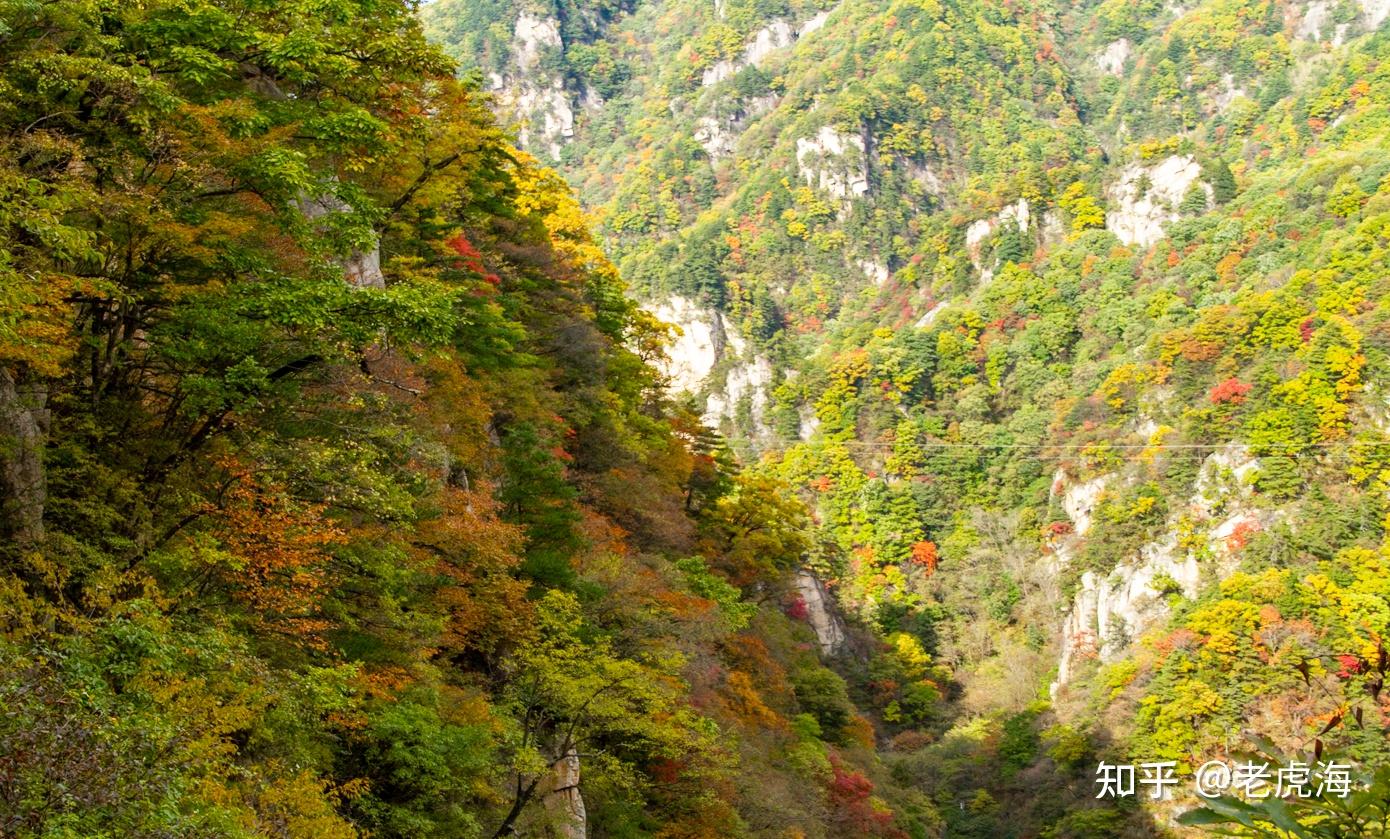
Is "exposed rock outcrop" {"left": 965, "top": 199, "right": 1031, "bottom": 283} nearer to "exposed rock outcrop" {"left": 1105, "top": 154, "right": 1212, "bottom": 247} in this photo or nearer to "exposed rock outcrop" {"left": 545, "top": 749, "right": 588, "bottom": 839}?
"exposed rock outcrop" {"left": 1105, "top": 154, "right": 1212, "bottom": 247}

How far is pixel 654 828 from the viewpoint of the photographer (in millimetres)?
22391

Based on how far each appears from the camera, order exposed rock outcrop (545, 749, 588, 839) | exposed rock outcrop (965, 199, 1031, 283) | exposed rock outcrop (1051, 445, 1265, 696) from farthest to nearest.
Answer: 1. exposed rock outcrop (965, 199, 1031, 283)
2. exposed rock outcrop (1051, 445, 1265, 696)
3. exposed rock outcrop (545, 749, 588, 839)

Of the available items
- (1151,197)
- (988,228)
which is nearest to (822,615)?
(1151,197)

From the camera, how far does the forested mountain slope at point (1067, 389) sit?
6047 centimetres

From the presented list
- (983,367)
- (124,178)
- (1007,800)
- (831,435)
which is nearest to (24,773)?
(124,178)

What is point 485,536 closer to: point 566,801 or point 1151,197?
point 566,801

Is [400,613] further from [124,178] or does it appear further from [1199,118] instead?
[1199,118]

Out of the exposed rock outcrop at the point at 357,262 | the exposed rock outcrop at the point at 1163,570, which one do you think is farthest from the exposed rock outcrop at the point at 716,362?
the exposed rock outcrop at the point at 357,262

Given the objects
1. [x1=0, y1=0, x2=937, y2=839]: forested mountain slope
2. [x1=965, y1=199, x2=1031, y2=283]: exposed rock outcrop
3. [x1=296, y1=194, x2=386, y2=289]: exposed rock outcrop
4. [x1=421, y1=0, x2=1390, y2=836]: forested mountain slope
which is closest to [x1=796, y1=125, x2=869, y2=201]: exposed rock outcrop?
[x1=421, y1=0, x2=1390, y2=836]: forested mountain slope

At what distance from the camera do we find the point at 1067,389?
11900 centimetres

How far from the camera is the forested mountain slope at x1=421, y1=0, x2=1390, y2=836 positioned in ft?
198

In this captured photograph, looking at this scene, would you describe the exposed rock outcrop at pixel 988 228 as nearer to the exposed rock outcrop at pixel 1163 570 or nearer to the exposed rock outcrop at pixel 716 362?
the exposed rock outcrop at pixel 716 362

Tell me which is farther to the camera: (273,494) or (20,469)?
(273,494)

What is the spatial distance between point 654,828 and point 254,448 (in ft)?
42.3
